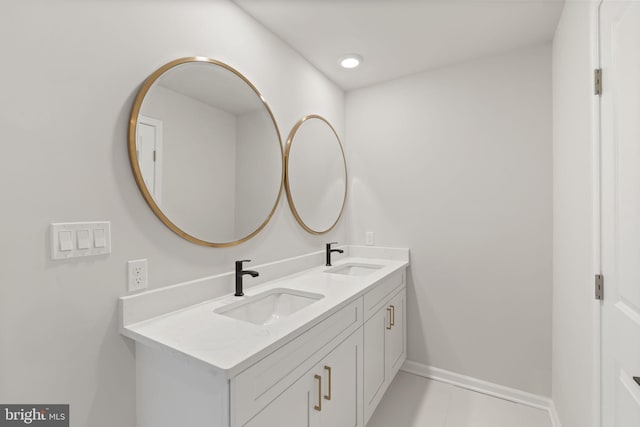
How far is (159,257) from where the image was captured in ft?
4.28

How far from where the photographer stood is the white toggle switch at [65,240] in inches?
40.3

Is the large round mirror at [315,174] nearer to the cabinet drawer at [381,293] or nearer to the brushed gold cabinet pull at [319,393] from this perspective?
the cabinet drawer at [381,293]

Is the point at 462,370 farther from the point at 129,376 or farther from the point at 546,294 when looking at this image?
the point at 129,376

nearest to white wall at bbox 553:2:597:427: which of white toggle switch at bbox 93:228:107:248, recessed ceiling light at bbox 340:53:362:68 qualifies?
recessed ceiling light at bbox 340:53:362:68

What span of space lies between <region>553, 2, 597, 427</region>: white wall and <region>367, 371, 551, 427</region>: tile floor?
0.75 feet

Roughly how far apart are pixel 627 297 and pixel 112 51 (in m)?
2.00

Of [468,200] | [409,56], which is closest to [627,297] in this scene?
[468,200]

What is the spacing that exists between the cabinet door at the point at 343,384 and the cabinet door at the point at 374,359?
0.09 meters

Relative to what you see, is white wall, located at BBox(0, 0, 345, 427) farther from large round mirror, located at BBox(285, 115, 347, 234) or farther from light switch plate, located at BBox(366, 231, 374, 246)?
light switch plate, located at BBox(366, 231, 374, 246)

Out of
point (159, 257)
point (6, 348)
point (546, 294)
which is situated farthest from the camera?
point (546, 294)

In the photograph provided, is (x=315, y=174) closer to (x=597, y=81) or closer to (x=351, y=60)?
(x=351, y=60)

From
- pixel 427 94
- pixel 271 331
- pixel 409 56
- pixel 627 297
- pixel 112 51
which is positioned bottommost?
pixel 271 331

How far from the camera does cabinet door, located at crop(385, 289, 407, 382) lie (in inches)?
82.3
